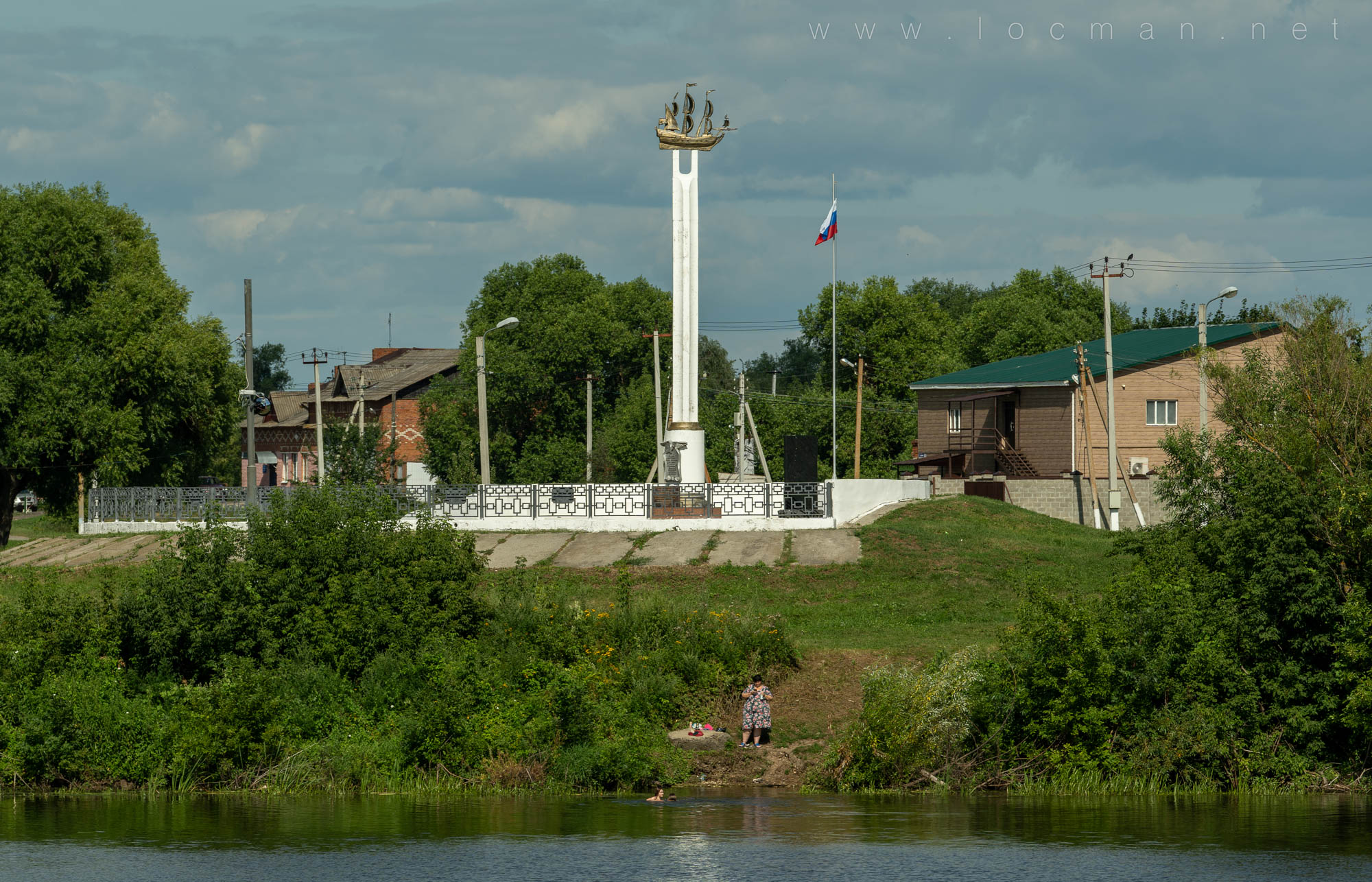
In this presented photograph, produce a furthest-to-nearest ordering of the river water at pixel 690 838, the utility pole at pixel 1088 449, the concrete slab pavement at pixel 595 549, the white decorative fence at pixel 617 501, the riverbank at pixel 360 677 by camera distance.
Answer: the utility pole at pixel 1088 449 → the white decorative fence at pixel 617 501 → the concrete slab pavement at pixel 595 549 → the riverbank at pixel 360 677 → the river water at pixel 690 838

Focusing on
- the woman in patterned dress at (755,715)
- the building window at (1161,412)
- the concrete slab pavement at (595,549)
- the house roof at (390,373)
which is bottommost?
the woman in patterned dress at (755,715)

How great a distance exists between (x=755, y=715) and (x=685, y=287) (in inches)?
750

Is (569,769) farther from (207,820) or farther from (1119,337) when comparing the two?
(1119,337)

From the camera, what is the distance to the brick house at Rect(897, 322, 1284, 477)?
1913 inches

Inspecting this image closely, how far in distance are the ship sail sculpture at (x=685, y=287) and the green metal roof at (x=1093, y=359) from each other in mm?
17607

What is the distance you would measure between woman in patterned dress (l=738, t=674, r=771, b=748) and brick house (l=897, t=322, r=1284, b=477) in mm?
27472

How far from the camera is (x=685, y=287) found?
37.2 m

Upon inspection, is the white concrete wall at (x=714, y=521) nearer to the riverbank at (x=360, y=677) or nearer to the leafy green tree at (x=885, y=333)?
the riverbank at (x=360, y=677)

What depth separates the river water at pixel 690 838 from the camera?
45.6 feet

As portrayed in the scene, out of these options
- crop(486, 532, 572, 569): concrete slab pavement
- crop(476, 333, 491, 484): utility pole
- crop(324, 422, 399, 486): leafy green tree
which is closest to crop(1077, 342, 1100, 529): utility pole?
crop(486, 532, 572, 569): concrete slab pavement

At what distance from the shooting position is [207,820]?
17078 millimetres

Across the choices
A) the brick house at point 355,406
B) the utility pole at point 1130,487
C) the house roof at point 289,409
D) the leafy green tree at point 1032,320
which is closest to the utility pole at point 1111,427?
the utility pole at point 1130,487

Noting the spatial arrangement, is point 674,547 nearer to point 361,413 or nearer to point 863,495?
point 863,495

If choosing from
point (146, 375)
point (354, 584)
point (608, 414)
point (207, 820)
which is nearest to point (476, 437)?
point (608, 414)
